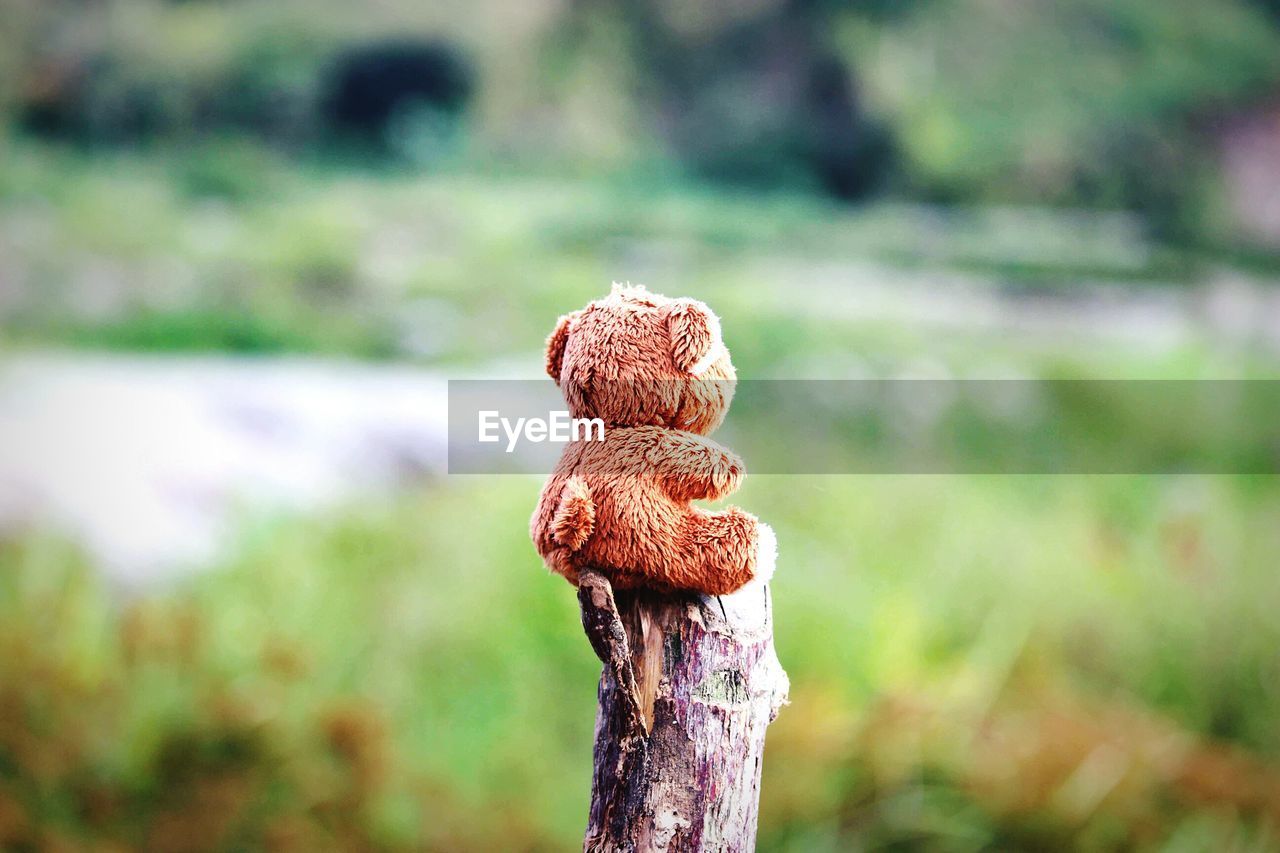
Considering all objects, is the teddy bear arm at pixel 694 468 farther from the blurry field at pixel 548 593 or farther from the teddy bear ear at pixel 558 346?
the blurry field at pixel 548 593

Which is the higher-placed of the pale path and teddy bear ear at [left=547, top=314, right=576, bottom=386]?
the pale path

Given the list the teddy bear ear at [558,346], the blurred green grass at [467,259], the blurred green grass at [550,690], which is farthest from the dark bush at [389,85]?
the teddy bear ear at [558,346]

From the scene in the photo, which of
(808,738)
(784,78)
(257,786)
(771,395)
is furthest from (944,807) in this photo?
(784,78)


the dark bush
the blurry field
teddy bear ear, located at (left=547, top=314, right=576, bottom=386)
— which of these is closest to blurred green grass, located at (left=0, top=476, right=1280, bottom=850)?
the blurry field

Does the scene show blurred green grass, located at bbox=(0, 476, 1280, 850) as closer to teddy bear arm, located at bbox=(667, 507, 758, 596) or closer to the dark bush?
the dark bush

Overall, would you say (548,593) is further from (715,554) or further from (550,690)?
(715,554)

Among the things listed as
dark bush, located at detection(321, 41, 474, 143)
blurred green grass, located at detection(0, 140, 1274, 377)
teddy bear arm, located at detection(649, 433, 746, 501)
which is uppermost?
dark bush, located at detection(321, 41, 474, 143)
